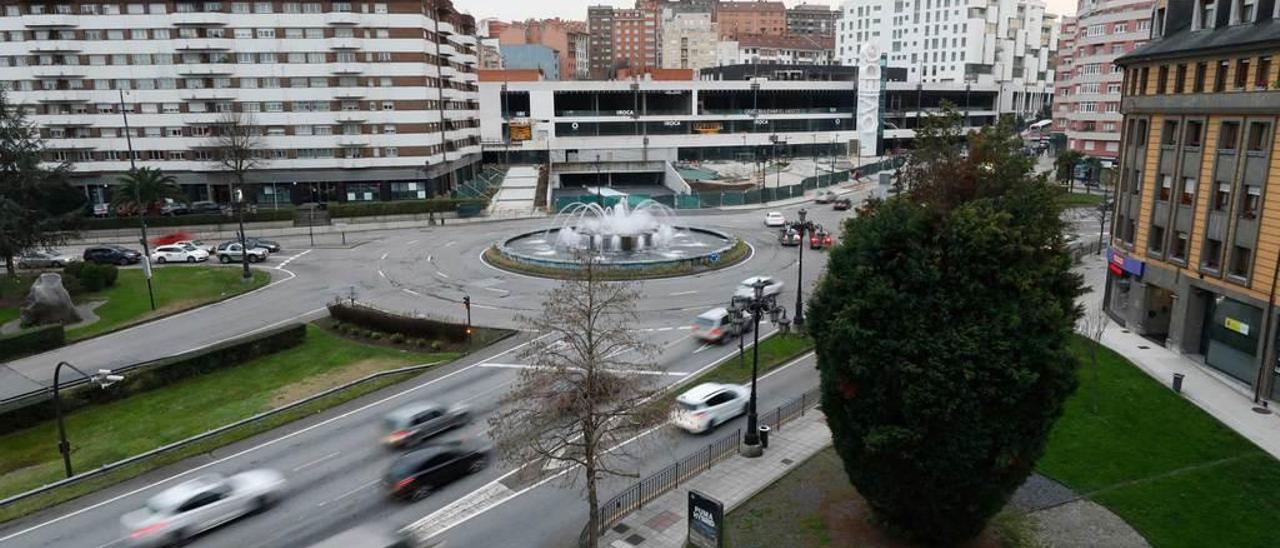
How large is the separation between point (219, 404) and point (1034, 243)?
27442 millimetres

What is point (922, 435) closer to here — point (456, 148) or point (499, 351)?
point (499, 351)

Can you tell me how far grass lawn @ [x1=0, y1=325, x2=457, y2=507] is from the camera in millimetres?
24797

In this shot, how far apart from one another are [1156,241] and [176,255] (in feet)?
193

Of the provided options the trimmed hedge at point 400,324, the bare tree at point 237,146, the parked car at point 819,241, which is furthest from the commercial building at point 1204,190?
the bare tree at point 237,146

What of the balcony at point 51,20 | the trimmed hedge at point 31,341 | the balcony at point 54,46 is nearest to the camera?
the trimmed hedge at point 31,341

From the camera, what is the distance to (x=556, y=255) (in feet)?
172

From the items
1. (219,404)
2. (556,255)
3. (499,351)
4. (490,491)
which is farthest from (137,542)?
(556,255)

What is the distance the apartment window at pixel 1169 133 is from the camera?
31962mm

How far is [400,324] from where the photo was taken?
35906 millimetres

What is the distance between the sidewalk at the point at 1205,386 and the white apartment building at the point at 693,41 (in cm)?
17027

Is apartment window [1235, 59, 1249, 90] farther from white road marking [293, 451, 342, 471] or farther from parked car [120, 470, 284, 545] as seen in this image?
parked car [120, 470, 284, 545]

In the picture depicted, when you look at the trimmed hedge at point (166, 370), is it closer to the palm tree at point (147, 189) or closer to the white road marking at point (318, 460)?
the white road marking at point (318, 460)

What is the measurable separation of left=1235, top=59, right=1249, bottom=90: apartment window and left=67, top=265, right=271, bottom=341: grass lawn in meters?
48.8

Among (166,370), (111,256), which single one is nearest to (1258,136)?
(166,370)
